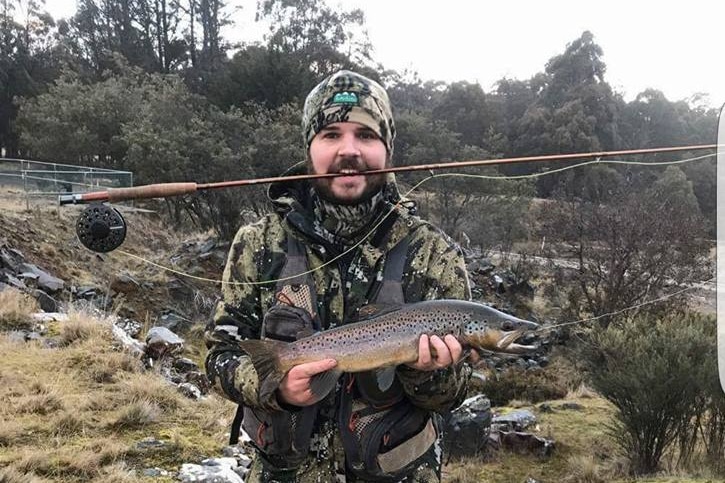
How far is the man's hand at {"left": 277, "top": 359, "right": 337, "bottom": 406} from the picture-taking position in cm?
222

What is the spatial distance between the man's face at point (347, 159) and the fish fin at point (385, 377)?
74 centimetres

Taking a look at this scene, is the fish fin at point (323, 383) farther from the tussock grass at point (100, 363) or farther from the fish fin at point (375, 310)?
the tussock grass at point (100, 363)

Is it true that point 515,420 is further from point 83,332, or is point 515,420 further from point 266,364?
point 266,364

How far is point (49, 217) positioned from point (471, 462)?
15.4 metres

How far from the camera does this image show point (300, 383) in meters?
2.22

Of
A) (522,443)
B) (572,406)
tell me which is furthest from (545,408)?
(522,443)

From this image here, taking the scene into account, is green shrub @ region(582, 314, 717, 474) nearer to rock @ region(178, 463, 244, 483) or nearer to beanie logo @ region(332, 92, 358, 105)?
rock @ region(178, 463, 244, 483)

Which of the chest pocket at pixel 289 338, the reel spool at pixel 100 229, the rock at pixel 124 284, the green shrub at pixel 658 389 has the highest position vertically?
the reel spool at pixel 100 229

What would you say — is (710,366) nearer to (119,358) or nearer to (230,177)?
(119,358)

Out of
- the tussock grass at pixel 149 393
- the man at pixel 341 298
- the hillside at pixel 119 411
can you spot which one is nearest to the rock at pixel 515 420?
the hillside at pixel 119 411

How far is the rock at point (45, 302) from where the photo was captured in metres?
10.8

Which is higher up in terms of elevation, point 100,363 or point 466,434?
point 100,363

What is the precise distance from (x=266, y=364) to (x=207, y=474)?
10.0 feet

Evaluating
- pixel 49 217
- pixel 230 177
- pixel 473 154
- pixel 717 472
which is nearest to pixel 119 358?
pixel 717 472
